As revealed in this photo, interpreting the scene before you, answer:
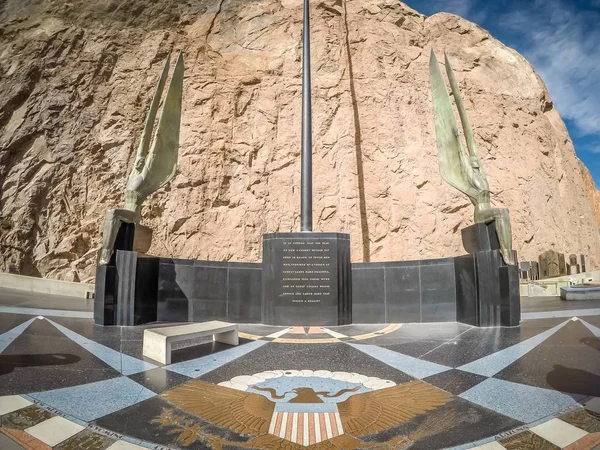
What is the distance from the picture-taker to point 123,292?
26.0ft

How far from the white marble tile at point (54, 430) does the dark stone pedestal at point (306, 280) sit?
5.99m

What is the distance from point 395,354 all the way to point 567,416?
8.19 feet

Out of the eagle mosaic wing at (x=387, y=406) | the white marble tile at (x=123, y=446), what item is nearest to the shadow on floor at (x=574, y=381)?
the eagle mosaic wing at (x=387, y=406)

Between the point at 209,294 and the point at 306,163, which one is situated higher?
the point at 306,163

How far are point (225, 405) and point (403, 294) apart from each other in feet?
22.0

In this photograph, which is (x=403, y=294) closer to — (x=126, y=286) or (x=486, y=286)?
(x=486, y=286)

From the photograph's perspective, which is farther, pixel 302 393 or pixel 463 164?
pixel 463 164

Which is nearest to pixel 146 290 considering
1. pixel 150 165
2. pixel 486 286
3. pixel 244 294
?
pixel 244 294

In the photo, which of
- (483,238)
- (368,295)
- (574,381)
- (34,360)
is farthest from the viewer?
(368,295)

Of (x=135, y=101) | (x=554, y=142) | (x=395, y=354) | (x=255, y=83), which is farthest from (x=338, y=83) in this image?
(x=395, y=354)

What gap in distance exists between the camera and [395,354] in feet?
17.2

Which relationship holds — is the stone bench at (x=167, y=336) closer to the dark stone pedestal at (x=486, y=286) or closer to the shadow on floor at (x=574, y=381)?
the shadow on floor at (x=574, y=381)

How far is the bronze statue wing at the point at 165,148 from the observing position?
930 centimetres

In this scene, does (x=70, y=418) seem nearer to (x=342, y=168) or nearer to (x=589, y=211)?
(x=342, y=168)
